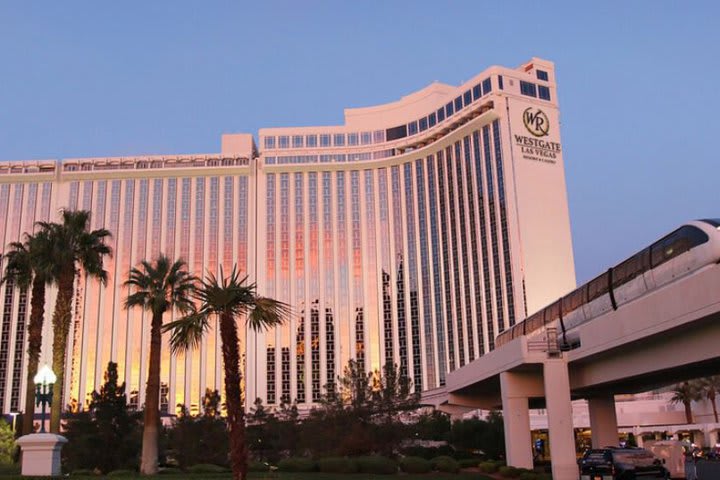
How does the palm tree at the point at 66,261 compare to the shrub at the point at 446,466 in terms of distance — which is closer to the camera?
the palm tree at the point at 66,261

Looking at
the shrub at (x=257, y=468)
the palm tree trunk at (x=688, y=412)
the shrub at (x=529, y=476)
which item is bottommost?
the shrub at (x=529, y=476)

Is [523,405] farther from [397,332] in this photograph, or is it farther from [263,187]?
[263,187]

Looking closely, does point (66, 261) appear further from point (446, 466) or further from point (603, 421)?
point (603, 421)

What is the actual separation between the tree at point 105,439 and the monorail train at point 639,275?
23940 millimetres

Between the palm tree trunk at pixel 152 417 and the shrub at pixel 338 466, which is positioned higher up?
the palm tree trunk at pixel 152 417

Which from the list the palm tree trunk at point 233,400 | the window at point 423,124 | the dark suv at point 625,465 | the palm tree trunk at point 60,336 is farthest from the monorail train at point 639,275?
the window at point 423,124

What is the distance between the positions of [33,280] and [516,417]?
2669cm

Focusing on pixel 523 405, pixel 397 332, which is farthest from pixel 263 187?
pixel 523 405

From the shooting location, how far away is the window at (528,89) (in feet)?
337

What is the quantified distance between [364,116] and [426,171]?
569 inches

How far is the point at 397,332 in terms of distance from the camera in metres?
109

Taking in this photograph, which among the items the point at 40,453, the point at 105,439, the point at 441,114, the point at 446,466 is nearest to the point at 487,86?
the point at 441,114

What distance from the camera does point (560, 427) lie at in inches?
1318

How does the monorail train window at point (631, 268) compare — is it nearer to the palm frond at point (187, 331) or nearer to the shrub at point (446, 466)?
the shrub at point (446, 466)
